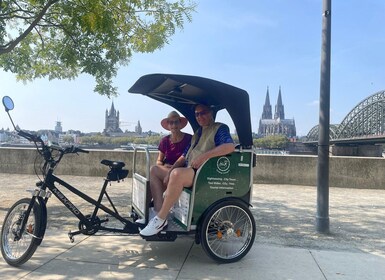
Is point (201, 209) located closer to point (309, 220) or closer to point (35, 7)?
point (309, 220)

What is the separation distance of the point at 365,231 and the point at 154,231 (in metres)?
3.57

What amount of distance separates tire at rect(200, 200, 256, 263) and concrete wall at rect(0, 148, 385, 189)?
6934mm

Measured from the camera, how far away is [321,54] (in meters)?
5.90

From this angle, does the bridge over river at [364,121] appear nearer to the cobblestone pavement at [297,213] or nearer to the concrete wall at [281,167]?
the concrete wall at [281,167]

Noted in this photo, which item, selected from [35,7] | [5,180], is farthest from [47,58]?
[5,180]

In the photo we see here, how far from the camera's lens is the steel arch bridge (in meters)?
79.8

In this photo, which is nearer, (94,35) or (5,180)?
(94,35)

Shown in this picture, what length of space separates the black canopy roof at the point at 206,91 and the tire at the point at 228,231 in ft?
2.59

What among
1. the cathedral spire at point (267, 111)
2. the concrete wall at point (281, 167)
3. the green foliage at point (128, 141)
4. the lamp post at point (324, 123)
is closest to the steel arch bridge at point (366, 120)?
the green foliage at point (128, 141)

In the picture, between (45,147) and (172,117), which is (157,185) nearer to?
(172,117)

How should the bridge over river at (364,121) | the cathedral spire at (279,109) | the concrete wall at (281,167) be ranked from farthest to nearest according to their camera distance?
the cathedral spire at (279,109) → the bridge over river at (364,121) → the concrete wall at (281,167)

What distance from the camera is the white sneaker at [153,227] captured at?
4016mm

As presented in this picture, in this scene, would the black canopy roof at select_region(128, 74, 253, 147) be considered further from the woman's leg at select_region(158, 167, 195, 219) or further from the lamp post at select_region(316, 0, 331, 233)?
the lamp post at select_region(316, 0, 331, 233)

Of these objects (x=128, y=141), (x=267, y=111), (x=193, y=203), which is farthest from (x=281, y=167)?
(x=267, y=111)
